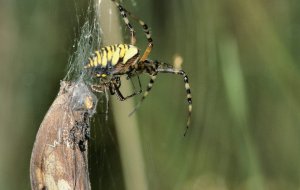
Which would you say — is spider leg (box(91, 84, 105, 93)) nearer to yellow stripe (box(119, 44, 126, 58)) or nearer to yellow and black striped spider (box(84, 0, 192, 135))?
yellow and black striped spider (box(84, 0, 192, 135))

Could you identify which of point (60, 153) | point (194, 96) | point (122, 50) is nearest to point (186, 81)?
point (194, 96)

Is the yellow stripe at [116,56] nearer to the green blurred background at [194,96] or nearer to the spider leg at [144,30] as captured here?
the spider leg at [144,30]

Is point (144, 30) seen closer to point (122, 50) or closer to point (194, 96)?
point (122, 50)

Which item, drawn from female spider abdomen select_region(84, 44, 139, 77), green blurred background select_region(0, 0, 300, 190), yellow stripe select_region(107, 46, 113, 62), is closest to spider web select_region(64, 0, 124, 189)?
green blurred background select_region(0, 0, 300, 190)

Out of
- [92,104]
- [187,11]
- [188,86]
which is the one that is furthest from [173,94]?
[92,104]

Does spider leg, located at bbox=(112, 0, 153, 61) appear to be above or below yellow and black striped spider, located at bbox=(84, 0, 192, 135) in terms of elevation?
above
